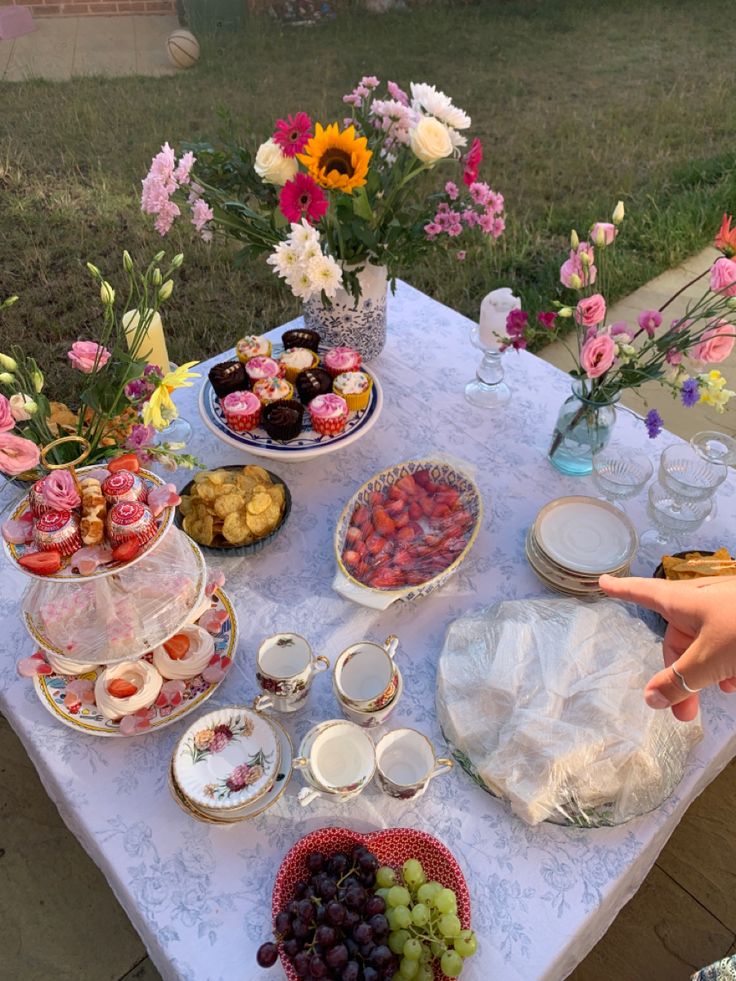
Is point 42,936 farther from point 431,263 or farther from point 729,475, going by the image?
point 431,263

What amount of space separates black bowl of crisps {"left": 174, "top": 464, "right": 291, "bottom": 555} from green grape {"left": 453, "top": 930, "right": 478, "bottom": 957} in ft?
2.54

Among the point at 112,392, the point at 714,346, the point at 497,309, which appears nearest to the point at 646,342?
the point at 714,346

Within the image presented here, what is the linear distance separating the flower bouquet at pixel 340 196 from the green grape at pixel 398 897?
111 centimetres

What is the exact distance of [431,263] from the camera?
12.3 ft

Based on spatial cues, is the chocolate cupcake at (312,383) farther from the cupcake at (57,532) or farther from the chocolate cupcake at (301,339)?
the cupcake at (57,532)

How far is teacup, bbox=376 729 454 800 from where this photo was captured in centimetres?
109

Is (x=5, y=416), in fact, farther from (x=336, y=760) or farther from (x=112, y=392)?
(x=336, y=760)

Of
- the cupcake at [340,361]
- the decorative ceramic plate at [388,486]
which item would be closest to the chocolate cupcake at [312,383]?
the cupcake at [340,361]

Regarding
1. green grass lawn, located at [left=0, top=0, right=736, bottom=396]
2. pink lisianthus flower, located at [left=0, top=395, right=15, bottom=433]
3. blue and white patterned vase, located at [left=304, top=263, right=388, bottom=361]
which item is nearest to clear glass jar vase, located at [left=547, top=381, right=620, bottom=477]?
blue and white patterned vase, located at [left=304, top=263, right=388, bottom=361]

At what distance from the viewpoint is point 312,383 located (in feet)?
5.30

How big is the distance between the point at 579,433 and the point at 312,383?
620 mm

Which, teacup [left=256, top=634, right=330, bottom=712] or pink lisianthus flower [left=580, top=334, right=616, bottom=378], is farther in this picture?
pink lisianthus flower [left=580, top=334, right=616, bottom=378]

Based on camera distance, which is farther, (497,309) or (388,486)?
(497,309)

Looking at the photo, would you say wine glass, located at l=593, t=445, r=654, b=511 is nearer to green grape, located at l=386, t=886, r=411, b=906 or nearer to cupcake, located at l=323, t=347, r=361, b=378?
cupcake, located at l=323, t=347, r=361, b=378
